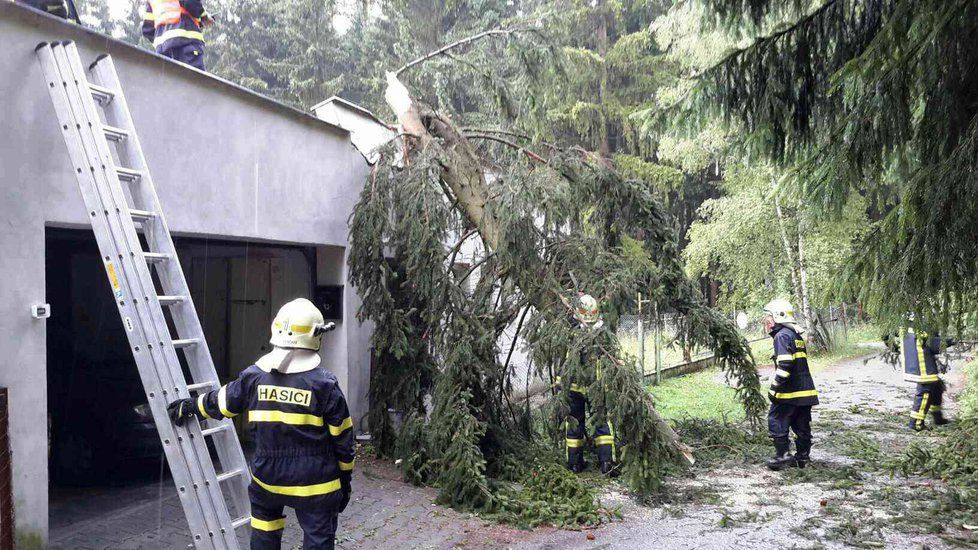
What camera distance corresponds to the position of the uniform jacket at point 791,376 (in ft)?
22.8

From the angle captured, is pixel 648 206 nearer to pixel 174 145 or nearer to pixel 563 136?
pixel 174 145

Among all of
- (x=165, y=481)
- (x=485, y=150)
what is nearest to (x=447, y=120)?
(x=485, y=150)

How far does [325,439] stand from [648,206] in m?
4.85

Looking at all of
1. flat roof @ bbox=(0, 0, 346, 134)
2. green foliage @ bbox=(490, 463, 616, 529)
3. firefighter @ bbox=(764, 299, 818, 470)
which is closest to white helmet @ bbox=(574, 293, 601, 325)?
green foliage @ bbox=(490, 463, 616, 529)

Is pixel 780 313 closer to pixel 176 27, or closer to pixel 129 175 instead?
pixel 129 175

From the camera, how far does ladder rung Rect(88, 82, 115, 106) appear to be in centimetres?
422

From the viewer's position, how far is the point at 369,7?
10078 mm

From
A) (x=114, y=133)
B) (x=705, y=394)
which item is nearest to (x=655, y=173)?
(x=705, y=394)

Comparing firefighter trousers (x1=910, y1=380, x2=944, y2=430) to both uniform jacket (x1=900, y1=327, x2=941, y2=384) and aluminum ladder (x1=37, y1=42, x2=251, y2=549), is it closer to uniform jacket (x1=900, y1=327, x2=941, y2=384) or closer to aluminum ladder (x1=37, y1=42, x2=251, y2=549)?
uniform jacket (x1=900, y1=327, x2=941, y2=384)

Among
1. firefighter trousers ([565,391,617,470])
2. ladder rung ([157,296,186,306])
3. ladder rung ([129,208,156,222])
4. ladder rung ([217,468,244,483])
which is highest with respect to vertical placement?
ladder rung ([129,208,156,222])

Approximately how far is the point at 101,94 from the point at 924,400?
884cm

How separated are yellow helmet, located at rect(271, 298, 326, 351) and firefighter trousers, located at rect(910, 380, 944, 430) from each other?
25.2 ft

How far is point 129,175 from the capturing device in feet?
13.5

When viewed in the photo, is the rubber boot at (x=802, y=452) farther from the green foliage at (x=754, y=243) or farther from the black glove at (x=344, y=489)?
the green foliage at (x=754, y=243)
